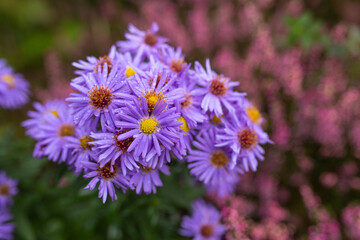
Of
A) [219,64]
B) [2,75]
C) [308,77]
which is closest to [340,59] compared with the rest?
[308,77]

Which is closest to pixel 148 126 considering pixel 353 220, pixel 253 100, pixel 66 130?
pixel 66 130

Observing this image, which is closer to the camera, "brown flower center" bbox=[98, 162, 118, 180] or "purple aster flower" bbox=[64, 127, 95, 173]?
"brown flower center" bbox=[98, 162, 118, 180]

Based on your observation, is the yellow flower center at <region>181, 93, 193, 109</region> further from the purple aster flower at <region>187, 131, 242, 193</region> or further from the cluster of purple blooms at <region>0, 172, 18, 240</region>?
the cluster of purple blooms at <region>0, 172, 18, 240</region>

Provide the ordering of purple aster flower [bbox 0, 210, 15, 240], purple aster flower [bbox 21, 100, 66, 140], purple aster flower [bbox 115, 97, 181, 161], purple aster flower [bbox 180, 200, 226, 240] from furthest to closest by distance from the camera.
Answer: purple aster flower [bbox 180, 200, 226, 240] → purple aster flower [bbox 0, 210, 15, 240] → purple aster flower [bbox 21, 100, 66, 140] → purple aster flower [bbox 115, 97, 181, 161]

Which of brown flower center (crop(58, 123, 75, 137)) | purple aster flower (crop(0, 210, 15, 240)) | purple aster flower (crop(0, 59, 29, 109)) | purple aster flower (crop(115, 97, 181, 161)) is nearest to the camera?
purple aster flower (crop(115, 97, 181, 161))

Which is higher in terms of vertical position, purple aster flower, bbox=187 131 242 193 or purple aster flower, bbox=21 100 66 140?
purple aster flower, bbox=21 100 66 140

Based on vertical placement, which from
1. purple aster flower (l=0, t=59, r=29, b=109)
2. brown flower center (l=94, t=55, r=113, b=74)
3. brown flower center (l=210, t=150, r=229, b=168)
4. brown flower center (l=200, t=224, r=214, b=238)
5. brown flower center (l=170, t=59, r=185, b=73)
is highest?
purple aster flower (l=0, t=59, r=29, b=109)

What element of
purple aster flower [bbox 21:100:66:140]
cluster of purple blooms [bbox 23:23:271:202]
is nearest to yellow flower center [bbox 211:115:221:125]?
cluster of purple blooms [bbox 23:23:271:202]

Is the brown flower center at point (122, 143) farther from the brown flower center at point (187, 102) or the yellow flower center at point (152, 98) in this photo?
the brown flower center at point (187, 102)

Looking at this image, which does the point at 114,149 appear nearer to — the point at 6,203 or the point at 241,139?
the point at 241,139
